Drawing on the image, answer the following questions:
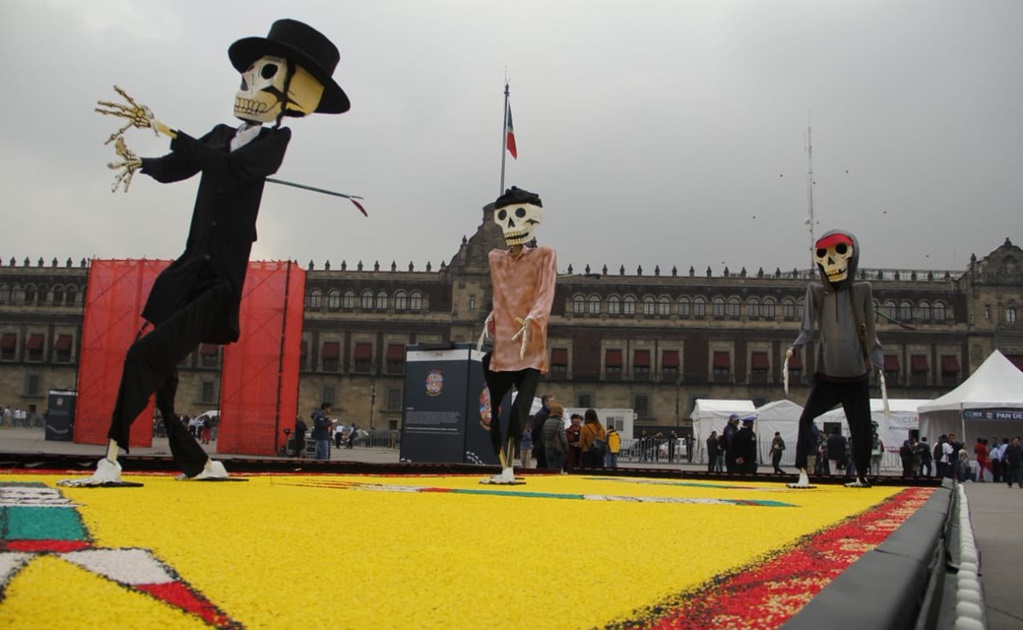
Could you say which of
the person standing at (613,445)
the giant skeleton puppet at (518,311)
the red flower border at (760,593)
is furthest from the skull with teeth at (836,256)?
the person standing at (613,445)

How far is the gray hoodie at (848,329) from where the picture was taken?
6.13 metres

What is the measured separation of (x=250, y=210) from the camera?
4164mm

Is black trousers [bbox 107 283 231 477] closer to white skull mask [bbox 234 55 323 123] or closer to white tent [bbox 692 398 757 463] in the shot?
white skull mask [bbox 234 55 323 123]

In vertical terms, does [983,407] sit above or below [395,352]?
below

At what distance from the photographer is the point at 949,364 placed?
172 ft

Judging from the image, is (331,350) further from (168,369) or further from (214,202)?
(168,369)

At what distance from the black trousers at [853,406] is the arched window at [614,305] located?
1924 inches

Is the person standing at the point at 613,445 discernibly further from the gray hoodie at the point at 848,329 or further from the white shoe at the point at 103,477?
the white shoe at the point at 103,477

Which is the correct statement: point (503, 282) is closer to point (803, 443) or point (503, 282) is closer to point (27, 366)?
point (803, 443)

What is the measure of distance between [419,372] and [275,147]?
12901mm

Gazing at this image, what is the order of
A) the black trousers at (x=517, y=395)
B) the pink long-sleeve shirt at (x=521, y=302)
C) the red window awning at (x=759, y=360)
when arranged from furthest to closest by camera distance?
1. the red window awning at (x=759, y=360)
2. the pink long-sleeve shirt at (x=521, y=302)
3. the black trousers at (x=517, y=395)

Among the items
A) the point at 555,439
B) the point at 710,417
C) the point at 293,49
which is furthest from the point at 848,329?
the point at 710,417

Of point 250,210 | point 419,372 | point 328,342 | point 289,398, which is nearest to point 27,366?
point 328,342

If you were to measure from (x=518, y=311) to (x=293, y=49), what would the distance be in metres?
2.19
